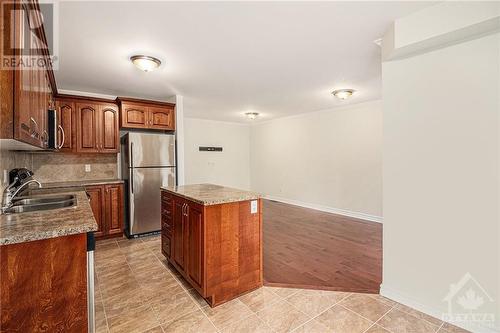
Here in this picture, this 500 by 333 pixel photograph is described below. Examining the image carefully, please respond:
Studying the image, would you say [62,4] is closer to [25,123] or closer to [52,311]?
[25,123]

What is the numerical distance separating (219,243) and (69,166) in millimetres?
3388

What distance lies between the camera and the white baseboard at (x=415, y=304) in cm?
176

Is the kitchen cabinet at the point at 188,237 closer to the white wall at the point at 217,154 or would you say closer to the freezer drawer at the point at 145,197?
the freezer drawer at the point at 145,197

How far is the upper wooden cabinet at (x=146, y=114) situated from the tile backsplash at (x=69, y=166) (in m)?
0.85

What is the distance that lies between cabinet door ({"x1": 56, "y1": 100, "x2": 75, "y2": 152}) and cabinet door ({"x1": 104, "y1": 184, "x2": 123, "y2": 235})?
0.83 m

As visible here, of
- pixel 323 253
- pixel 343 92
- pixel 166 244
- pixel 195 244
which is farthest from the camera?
pixel 343 92

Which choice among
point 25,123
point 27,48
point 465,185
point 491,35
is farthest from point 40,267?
point 491,35

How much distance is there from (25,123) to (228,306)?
2.00 m

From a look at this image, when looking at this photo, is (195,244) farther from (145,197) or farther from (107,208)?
(107,208)

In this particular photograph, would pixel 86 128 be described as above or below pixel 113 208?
above

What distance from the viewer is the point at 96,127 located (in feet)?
12.6

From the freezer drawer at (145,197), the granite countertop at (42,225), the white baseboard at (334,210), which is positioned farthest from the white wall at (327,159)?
the granite countertop at (42,225)

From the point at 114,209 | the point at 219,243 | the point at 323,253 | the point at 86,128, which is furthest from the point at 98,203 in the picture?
the point at 323,253

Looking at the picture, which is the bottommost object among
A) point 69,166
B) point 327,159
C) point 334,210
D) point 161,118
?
point 334,210
